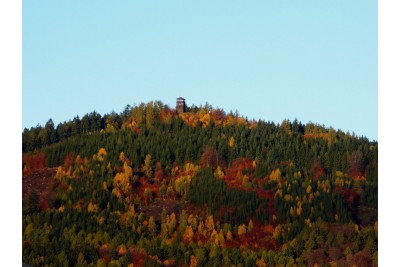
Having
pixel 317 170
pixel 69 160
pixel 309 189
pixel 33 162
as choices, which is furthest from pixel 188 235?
pixel 33 162

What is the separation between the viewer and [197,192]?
81375 mm

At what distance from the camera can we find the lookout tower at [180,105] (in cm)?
10121

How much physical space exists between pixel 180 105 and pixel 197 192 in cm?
2288

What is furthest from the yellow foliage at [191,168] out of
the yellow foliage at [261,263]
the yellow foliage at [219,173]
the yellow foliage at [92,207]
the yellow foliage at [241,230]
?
the yellow foliage at [261,263]

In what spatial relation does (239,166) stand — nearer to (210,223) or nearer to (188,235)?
(210,223)

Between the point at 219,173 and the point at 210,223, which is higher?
the point at 219,173

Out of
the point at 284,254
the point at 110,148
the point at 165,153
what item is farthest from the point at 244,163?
the point at 284,254

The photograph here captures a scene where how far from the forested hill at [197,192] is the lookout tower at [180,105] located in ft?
2.67

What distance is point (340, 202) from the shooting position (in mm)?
79188

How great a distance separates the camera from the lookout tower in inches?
3985

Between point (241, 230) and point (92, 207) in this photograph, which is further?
point (92, 207)

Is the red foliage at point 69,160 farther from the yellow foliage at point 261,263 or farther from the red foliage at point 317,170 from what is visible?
the yellow foliage at point 261,263

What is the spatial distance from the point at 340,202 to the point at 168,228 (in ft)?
56.3
